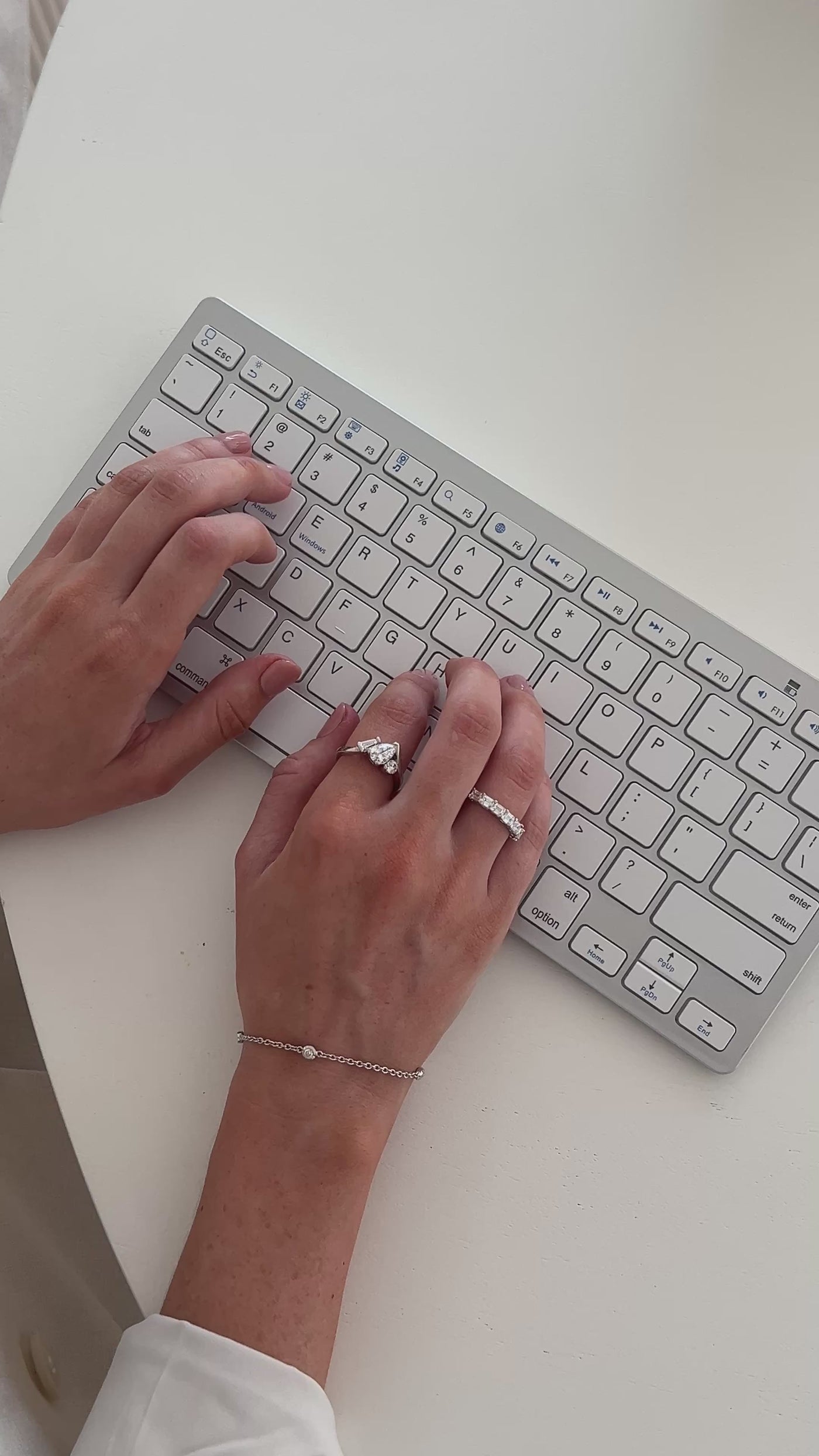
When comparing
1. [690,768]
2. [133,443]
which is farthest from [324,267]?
[690,768]

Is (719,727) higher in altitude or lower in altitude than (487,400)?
lower

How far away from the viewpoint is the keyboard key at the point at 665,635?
54 centimetres

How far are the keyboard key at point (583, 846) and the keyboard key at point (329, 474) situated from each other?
0.77 feet

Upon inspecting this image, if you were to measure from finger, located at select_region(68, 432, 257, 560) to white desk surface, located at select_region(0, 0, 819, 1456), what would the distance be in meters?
0.06

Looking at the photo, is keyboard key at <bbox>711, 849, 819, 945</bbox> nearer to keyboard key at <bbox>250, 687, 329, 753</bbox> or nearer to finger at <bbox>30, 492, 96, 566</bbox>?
keyboard key at <bbox>250, 687, 329, 753</bbox>

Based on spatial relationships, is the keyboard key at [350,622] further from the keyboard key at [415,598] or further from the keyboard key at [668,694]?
the keyboard key at [668,694]

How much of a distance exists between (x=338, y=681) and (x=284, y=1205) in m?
0.28

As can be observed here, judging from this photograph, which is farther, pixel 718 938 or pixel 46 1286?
pixel 46 1286

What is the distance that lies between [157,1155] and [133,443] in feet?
1.34

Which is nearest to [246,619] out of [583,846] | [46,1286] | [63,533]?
[63,533]

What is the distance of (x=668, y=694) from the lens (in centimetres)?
53

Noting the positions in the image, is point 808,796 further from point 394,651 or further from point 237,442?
point 237,442

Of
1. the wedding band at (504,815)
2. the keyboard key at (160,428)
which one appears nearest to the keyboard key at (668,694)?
the wedding band at (504,815)

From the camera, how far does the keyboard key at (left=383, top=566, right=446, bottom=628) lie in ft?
1.77
